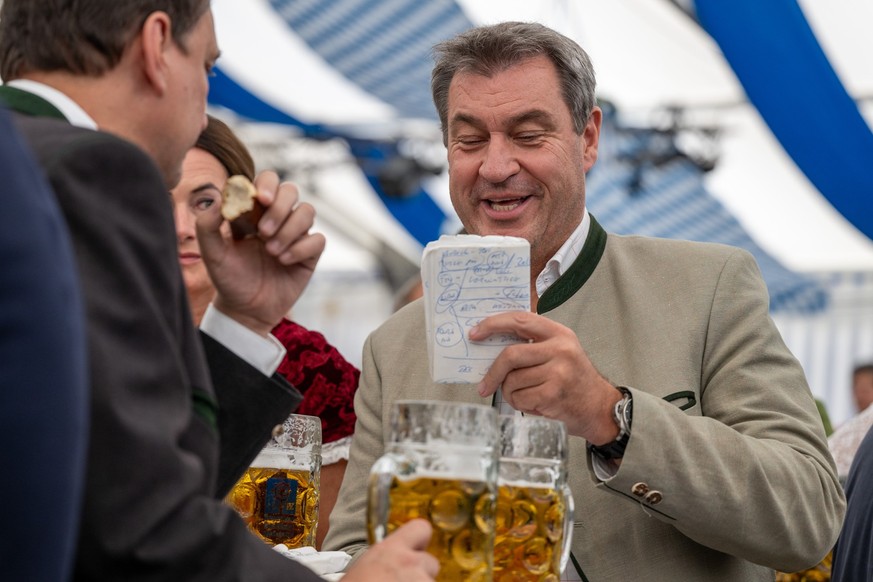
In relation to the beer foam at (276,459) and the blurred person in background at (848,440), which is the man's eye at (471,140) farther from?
the blurred person in background at (848,440)

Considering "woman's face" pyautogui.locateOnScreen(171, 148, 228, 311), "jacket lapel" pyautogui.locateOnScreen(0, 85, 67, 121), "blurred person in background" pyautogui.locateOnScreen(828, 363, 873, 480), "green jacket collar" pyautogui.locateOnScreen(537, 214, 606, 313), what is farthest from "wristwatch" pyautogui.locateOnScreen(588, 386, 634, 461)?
"blurred person in background" pyautogui.locateOnScreen(828, 363, 873, 480)

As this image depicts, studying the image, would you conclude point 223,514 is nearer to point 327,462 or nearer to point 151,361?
point 151,361

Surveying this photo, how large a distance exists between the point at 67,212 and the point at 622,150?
1047cm

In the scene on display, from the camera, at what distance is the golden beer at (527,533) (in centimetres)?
131

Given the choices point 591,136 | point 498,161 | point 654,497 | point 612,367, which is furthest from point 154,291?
point 591,136

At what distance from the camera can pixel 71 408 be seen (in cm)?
92

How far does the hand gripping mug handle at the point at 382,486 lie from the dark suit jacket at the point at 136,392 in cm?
10

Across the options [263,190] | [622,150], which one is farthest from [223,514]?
[622,150]

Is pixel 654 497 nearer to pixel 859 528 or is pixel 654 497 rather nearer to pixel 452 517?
pixel 452 517

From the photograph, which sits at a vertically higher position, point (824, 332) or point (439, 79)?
point (439, 79)

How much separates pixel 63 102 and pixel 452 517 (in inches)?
23.0

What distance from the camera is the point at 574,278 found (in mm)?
2225

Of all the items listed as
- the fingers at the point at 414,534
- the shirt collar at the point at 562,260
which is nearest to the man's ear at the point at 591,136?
the shirt collar at the point at 562,260

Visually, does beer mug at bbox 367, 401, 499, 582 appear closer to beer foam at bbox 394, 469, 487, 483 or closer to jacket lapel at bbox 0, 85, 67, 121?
beer foam at bbox 394, 469, 487, 483
